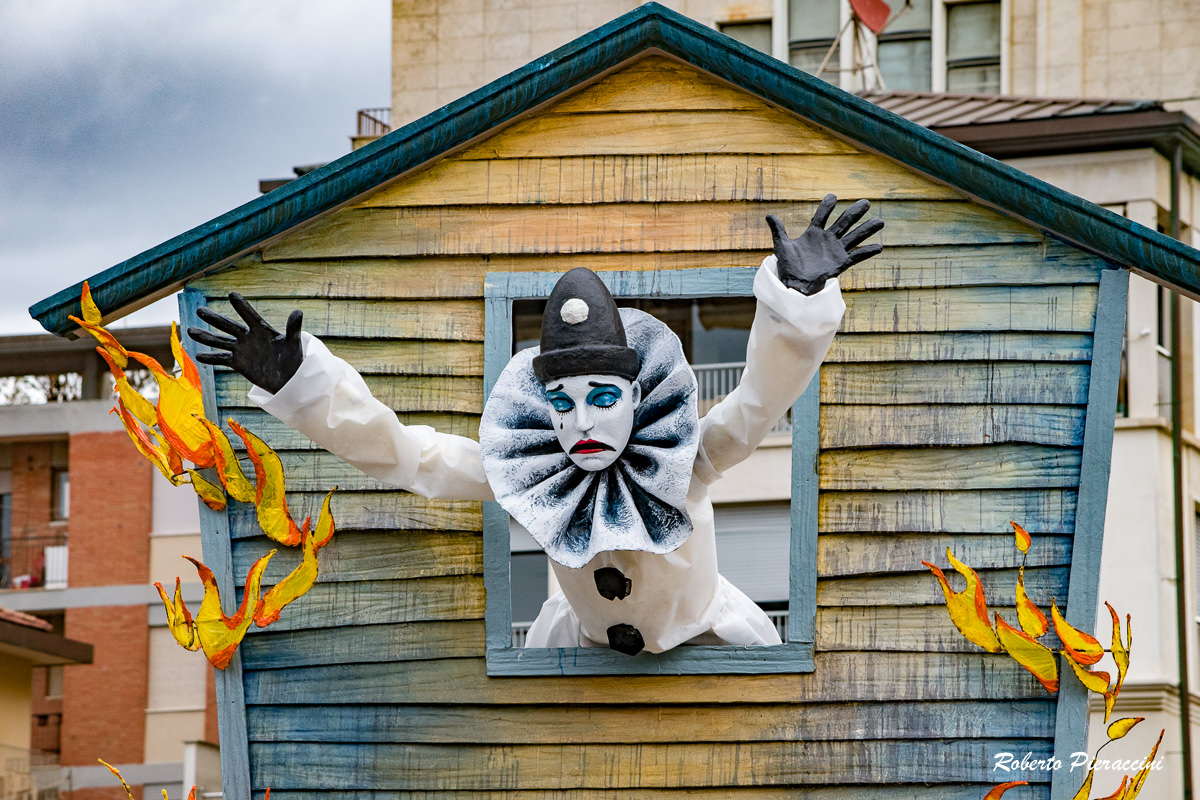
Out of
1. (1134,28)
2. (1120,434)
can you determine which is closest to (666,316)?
(1120,434)

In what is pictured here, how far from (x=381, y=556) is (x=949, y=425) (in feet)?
6.10

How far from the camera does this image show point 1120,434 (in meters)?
14.7

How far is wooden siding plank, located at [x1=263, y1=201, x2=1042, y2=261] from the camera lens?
600 centimetres

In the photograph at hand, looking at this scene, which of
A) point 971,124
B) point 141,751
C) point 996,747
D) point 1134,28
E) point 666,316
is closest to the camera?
point 996,747

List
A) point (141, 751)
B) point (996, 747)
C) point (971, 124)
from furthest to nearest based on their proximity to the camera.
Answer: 1. point (141, 751)
2. point (971, 124)
3. point (996, 747)

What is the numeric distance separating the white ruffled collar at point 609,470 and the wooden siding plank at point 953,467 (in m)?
0.66

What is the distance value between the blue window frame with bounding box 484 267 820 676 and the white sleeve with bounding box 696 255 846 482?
0.58 meters

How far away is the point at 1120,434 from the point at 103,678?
13521 millimetres

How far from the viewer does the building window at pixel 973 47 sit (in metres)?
18.8

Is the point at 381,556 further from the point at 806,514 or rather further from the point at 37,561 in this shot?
the point at 37,561

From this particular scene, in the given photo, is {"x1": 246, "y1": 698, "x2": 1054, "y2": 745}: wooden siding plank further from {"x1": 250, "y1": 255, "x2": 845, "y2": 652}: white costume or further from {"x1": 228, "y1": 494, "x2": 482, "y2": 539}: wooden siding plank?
{"x1": 228, "y1": 494, "x2": 482, "y2": 539}: wooden siding plank

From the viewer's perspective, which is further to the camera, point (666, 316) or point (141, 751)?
point (141, 751)

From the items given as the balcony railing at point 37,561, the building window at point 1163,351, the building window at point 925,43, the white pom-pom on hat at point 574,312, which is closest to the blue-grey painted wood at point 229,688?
the white pom-pom on hat at point 574,312

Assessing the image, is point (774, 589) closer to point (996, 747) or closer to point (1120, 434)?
point (1120, 434)
